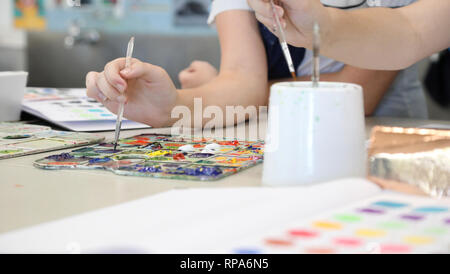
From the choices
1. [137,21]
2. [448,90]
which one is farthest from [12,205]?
[137,21]

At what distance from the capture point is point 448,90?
6.93 ft

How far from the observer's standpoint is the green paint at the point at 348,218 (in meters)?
0.42

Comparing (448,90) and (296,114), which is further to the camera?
(448,90)

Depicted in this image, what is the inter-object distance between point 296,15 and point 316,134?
0.29 meters

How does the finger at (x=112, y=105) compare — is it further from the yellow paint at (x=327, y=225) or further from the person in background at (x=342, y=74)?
the yellow paint at (x=327, y=225)

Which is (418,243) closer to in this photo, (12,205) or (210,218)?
(210,218)

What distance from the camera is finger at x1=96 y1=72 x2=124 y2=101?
79 centimetres

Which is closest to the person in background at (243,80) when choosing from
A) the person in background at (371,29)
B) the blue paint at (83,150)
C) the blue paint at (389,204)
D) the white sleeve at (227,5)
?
the white sleeve at (227,5)

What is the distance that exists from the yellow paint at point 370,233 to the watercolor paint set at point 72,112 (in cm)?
62

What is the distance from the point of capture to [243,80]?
115 centimetres

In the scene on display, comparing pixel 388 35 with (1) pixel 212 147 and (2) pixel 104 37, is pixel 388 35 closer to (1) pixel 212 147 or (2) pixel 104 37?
(1) pixel 212 147

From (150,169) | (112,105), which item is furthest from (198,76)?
(150,169)

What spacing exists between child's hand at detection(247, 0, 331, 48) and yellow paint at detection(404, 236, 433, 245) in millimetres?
437
